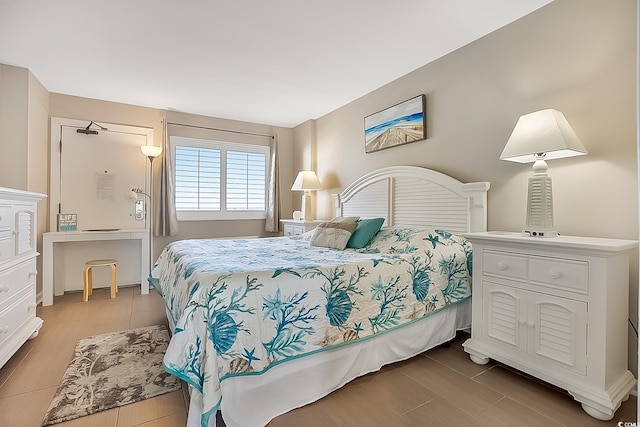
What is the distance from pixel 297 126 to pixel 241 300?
3.98m

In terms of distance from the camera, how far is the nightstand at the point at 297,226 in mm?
3941

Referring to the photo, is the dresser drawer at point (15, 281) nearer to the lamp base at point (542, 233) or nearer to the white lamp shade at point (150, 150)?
the white lamp shade at point (150, 150)

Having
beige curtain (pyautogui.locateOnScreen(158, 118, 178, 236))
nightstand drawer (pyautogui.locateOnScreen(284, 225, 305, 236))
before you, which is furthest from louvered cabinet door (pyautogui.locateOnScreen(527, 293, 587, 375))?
beige curtain (pyautogui.locateOnScreen(158, 118, 178, 236))

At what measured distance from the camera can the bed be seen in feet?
4.47

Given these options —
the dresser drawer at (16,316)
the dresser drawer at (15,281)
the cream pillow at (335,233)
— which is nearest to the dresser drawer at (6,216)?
the dresser drawer at (15,281)

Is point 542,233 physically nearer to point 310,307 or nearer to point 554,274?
point 554,274

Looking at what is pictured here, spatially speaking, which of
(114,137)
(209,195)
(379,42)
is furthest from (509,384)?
(114,137)

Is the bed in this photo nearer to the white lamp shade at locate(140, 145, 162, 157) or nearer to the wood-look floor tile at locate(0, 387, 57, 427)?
the wood-look floor tile at locate(0, 387, 57, 427)

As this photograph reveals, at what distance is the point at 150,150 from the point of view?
385 cm

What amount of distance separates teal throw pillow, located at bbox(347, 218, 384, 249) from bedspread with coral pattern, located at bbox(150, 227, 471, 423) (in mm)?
177

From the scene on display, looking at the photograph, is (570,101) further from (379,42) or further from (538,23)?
(379,42)

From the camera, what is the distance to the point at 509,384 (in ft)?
5.78

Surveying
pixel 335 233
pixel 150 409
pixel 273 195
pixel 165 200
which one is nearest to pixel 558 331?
pixel 335 233

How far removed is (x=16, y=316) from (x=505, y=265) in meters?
3.16
